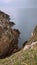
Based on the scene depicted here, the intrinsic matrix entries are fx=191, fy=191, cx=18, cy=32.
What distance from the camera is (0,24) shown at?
120ft

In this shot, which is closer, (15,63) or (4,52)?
(15,63)

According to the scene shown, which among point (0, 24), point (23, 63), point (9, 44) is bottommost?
point (23, 63)

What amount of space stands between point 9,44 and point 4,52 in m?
2.43

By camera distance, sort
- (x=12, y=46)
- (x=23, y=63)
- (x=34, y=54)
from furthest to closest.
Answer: (x=12, y=46) < (x=34, y=54) < (x=23, y=63)

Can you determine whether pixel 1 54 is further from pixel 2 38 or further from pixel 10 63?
pixel 10 63

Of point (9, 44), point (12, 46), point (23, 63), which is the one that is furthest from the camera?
point (12, 46)

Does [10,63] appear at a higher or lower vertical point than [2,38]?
lower

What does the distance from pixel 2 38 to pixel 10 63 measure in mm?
19111

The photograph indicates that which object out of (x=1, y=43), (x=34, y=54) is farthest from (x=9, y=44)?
(x=34, y=54)

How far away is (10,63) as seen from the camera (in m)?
14.1

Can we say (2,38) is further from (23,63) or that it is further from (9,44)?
(23,63)

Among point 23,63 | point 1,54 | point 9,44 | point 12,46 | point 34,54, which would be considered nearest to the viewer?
point 23,63

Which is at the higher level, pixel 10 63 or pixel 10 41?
pixel 10 41

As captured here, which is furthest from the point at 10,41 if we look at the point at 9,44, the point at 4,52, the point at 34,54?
the point at 34,54
